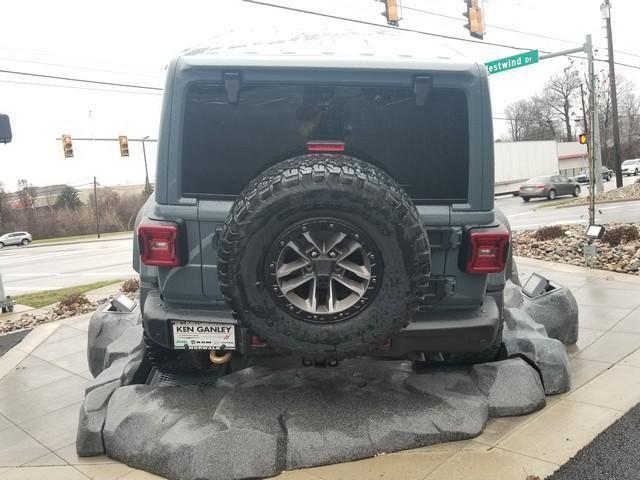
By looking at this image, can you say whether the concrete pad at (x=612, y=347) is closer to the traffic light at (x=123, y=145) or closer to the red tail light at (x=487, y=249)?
the red tail light at (x=487, y=249)

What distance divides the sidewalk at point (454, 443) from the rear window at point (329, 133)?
4.58 ft

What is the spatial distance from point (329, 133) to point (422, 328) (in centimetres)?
124

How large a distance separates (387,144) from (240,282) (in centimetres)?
115

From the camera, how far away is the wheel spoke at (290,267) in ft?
9.26

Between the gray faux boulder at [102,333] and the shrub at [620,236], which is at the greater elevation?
the gray faux boulder at [102,333]

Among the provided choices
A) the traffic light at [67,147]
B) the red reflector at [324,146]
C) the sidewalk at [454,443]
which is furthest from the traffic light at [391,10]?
the traffic light at [67,147]

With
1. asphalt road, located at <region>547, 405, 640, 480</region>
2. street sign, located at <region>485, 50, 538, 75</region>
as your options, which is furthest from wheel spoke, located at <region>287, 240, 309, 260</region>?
street sign, located at <region>485, 50, 538, 75</region>

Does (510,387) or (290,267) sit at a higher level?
(290,267)

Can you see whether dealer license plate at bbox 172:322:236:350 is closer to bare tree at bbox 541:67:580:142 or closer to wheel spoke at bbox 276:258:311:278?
wheel spoke at bbox 276:258:311:278

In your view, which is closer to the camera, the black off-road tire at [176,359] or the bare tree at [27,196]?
Result: the black off-road tire at [176,359]

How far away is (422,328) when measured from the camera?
3090 millimetres

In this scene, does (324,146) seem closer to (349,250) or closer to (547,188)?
(349,250)

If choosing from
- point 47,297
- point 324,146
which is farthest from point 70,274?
point 324,146

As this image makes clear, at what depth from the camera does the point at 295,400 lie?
329 cm
